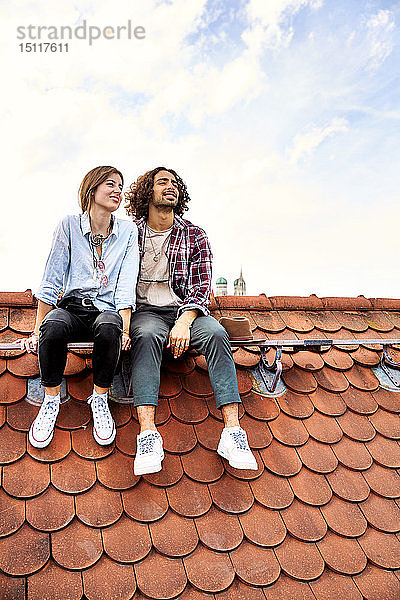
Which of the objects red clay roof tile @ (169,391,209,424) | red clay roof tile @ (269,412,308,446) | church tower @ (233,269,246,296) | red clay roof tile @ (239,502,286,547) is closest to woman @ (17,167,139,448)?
red clay roof tile @ (169,391,209,424)

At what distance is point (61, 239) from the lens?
2434 mm

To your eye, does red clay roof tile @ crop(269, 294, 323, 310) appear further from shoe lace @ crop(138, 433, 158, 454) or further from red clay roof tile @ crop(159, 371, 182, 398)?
shoe lace @ crop(138, 433, 158, 454)

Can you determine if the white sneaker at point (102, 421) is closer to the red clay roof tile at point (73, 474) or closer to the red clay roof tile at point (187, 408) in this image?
the red clay roof tile at point (73, 474)

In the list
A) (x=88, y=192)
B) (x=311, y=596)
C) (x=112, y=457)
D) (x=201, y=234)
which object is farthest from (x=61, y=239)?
(x=311, y=596)

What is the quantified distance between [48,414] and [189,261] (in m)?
1.13

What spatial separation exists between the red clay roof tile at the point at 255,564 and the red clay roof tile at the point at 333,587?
16 centimetres

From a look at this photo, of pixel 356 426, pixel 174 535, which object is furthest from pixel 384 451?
pixel 174 535

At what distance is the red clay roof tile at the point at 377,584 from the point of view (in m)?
1.86

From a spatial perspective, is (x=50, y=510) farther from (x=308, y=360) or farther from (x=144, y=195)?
(x=144, y=195)

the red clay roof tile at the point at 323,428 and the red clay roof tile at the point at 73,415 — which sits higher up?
the red clay roof tile at the point at 73,415

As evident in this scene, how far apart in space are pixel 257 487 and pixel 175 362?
2.45ft

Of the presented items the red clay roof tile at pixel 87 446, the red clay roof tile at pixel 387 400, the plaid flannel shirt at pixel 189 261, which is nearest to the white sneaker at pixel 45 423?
the red clay roof tile at pixel 87 446

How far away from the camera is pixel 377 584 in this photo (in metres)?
1.90

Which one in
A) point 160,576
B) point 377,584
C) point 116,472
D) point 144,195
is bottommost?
point 377,584
